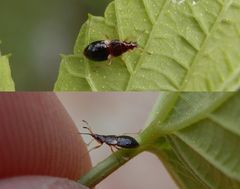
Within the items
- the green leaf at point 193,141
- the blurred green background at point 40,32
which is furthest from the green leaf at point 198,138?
the blurred green background at point 40,32

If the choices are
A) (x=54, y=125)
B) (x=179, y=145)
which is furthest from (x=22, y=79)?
(x=179, y=145)

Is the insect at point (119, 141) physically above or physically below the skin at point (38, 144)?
above

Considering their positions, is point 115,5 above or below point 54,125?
above

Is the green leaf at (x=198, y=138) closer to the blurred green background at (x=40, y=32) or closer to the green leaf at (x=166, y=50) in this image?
the green leaf at (x=166, y=50)

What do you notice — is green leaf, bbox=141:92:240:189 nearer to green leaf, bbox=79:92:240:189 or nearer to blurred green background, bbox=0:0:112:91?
green leaf, bbox=79:92:240:189

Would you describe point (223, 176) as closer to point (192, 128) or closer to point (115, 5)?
point (192, 128)

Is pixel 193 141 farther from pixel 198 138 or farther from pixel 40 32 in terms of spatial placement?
pixel 40 32
